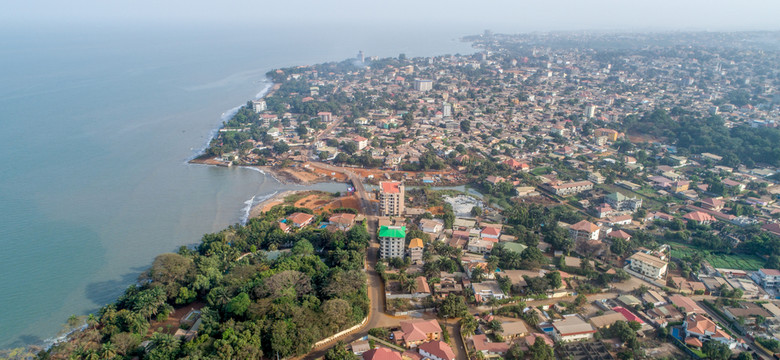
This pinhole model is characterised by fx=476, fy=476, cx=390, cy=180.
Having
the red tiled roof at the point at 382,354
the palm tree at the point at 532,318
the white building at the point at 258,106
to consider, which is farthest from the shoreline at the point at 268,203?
the white building at the point at 258,106

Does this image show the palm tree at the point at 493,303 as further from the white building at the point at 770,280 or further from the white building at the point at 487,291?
the white building at the point at 770,280

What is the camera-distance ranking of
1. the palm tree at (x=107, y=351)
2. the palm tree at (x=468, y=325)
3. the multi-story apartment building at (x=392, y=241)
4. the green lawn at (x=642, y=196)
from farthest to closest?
the green lawn at (x=642, y=196) < the multi-story apartment building at (x=392, y=241) < the palm tree at (x=468, y=325) < the palm tree at (x=107, y=351)

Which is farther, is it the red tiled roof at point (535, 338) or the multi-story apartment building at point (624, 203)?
the multi-story apartment building at point (624, 203)

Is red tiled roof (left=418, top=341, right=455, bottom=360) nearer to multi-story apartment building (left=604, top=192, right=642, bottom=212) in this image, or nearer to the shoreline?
the shoreline

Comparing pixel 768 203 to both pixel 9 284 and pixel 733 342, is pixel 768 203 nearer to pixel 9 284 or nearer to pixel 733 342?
pixel 733 342

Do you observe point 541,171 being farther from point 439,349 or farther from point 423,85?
point 423,85

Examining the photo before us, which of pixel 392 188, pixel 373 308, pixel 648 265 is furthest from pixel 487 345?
pixel 392 188

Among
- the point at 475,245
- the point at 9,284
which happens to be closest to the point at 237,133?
the point at 9,284
